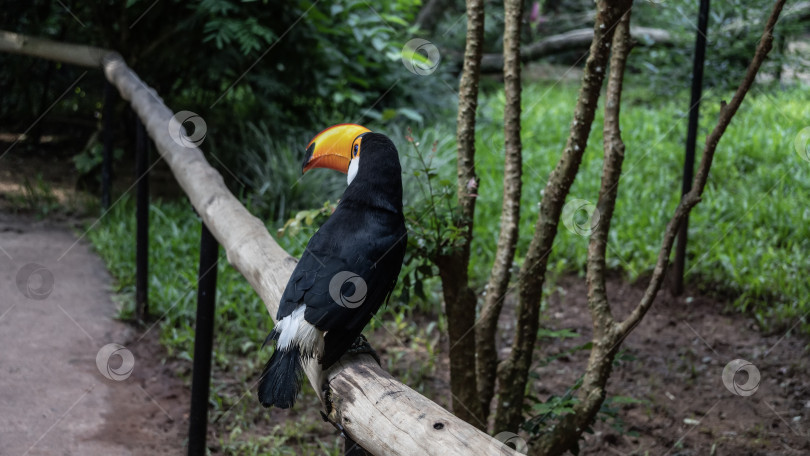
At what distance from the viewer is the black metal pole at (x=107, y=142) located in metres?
5.02

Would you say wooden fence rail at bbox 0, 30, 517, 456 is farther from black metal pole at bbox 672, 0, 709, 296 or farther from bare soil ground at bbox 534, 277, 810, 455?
black metal pole at bbox 672, 0, 709, 296

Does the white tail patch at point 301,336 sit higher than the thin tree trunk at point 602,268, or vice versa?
the white tail patch at point 301,336

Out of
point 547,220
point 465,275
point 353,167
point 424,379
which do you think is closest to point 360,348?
point 353,167

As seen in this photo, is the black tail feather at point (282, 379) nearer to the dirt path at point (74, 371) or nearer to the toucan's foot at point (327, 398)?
the toucan's foot at point (327, 398)

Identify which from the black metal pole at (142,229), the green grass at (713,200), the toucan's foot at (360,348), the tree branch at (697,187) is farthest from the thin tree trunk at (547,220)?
the black metal pole at (142,229)

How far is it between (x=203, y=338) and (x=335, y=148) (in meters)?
0.98

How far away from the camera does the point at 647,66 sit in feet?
18.1

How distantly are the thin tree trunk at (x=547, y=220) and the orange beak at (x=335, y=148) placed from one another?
2.09 feet

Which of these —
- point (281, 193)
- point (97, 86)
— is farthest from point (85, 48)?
point (281, 193)

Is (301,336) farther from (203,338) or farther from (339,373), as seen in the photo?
(203,338)

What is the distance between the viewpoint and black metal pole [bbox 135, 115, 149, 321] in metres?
3.73

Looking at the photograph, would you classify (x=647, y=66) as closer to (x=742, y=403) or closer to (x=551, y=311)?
(x=551, y=311)

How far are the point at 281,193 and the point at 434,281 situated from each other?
1.39 m

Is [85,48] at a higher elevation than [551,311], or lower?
higher
